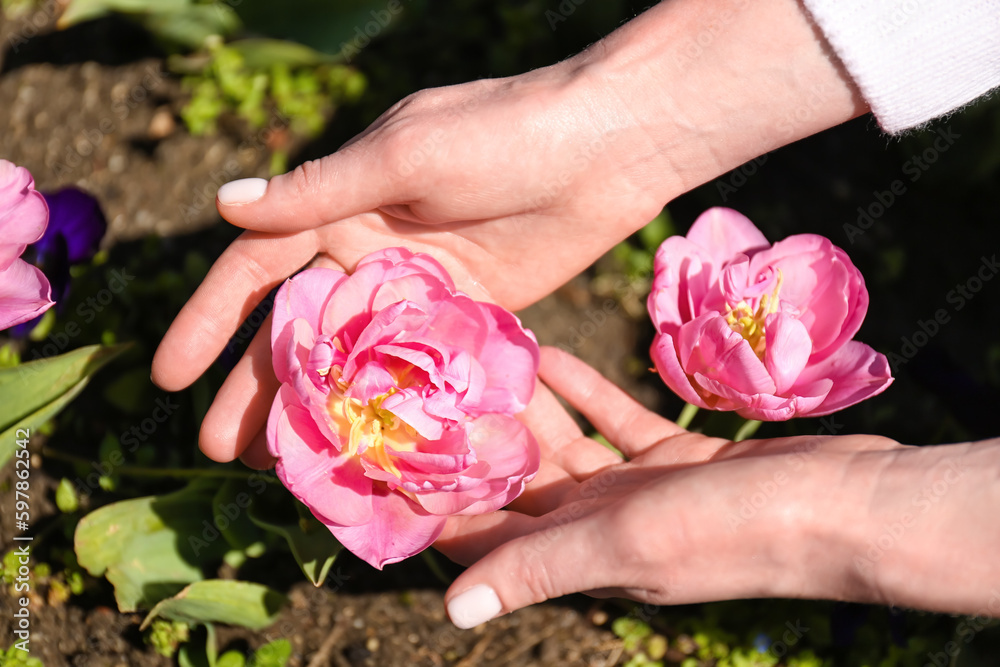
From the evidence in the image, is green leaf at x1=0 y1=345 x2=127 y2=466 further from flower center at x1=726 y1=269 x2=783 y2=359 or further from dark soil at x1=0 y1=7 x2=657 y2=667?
flower center at x1=726 y1=269 x2=783 y2=359

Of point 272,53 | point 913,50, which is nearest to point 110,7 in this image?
point 272,53

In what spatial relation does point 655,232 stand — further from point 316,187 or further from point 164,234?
point 164,234

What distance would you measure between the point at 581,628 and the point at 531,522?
0.80 metres

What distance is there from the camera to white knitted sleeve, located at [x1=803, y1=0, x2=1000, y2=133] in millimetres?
1876

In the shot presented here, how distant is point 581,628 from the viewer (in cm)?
229

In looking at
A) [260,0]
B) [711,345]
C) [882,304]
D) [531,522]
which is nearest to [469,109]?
[711,345]

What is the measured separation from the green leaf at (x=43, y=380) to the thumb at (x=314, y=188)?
1.39 ft

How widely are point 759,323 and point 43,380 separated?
1.62m

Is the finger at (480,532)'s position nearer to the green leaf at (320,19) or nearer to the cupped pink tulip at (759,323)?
the cupped pink tulip at (759,323)

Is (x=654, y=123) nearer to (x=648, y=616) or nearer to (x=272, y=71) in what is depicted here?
(x=648, y=616)

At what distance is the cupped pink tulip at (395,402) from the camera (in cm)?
154

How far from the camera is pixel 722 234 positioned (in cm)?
191

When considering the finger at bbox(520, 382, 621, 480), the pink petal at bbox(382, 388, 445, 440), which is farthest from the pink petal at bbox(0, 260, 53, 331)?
the finger at bbox(520, 382, 621, 480)

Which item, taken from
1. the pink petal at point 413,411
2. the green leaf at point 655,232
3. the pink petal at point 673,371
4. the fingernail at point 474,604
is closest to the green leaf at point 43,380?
the pink petal at point 413,411
